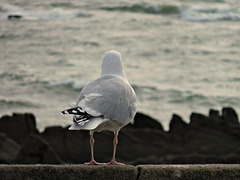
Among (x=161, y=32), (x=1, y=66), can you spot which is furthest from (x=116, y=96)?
(x=161, y=32)

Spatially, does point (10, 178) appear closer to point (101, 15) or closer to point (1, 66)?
point (1, 66)

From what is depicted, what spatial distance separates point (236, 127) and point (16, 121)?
3.84 m

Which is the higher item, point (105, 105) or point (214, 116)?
point (105, 105)

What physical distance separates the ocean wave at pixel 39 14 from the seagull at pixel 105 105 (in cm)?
1956

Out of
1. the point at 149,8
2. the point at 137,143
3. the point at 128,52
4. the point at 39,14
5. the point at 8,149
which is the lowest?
the point at 39,14

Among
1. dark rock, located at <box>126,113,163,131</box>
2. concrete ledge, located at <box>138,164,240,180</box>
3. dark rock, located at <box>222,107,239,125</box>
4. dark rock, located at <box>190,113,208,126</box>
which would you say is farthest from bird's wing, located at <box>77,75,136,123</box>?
dark rock, located at <box>222,107,239,125</box>

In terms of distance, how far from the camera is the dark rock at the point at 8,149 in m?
8.82

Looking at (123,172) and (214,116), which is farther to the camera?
(214,116)

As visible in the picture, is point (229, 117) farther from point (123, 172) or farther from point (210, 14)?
point (210, 14)

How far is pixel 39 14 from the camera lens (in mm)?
24391

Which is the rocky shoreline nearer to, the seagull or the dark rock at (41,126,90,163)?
the dark rock at (41,126,90,163)

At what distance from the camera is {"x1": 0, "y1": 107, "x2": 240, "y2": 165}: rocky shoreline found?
29.0 feet

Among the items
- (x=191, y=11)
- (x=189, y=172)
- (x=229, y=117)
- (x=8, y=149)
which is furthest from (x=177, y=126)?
(x=191, y=11)

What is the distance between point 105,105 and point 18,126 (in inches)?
236
